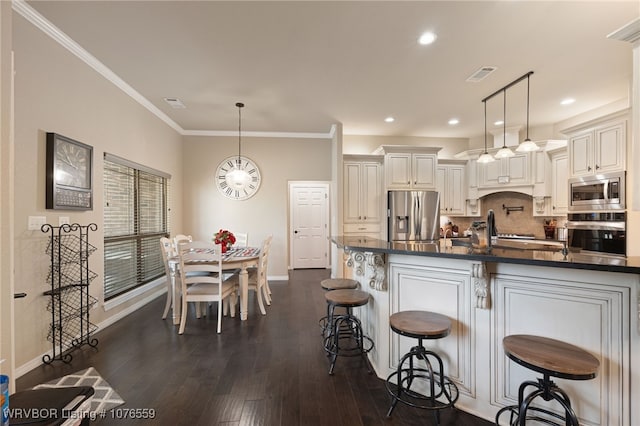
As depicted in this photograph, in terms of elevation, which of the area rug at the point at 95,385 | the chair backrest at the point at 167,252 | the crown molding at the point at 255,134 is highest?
the crown molding at the point at 255,134

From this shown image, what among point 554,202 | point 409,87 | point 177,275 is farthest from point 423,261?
point 554,202

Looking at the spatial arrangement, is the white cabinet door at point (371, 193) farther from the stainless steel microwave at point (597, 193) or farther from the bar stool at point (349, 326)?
the stainless steel microwave at point (597, 193)

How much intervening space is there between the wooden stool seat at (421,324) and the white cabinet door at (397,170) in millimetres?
3407

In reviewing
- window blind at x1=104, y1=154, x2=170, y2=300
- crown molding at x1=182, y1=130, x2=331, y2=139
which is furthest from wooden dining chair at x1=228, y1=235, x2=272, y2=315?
crown molding at x1=182, y1=130, x2=331, y2=139

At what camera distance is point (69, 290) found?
2.56 m

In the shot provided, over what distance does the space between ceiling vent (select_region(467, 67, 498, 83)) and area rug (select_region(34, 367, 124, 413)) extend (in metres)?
4.48

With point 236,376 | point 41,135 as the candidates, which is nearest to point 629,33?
point 236,376

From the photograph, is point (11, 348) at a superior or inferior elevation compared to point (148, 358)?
superior

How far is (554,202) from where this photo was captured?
4504 millimetres

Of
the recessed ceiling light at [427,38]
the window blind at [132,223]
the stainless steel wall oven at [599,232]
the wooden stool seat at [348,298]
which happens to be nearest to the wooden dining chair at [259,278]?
the window blind at [132,223]

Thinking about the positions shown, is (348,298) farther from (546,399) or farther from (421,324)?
(546,399)

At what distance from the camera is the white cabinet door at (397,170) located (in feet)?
16.3

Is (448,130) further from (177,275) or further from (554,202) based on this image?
(177,275)

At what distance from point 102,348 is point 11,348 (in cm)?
178
